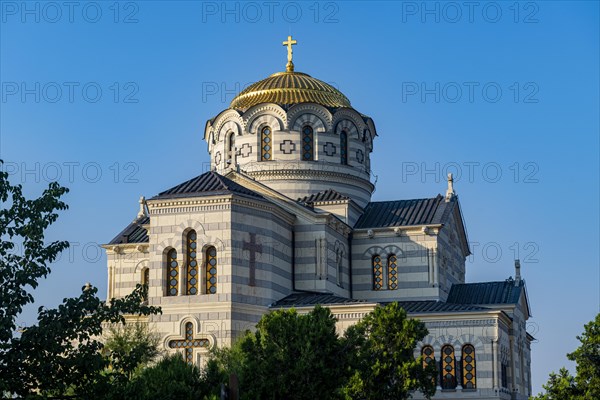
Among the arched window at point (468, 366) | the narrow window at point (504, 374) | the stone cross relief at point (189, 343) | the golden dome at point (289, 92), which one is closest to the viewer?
the stone cross relief at point (189, 343)

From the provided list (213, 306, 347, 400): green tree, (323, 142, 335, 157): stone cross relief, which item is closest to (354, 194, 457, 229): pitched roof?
(323, 142, 335, 157): stone cross relief

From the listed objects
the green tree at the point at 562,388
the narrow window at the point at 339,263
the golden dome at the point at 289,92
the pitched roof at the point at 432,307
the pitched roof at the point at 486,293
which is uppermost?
the golden dome at the point at 289,92

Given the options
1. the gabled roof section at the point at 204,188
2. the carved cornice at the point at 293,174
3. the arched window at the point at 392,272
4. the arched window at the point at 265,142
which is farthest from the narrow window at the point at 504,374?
the arched window at the point at 265,142

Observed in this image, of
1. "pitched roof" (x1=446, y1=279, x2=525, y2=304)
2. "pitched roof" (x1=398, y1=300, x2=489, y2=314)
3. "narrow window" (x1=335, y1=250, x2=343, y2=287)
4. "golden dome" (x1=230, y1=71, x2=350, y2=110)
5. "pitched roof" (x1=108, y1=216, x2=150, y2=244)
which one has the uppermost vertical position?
"golden dome" (x1=230, y1=71, x2=350, y2=110)

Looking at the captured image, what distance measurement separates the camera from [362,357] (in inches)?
Result: 1251

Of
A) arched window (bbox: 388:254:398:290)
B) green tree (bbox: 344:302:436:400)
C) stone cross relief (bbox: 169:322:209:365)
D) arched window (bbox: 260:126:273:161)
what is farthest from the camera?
arched window (bbox: 260:126:273:161)

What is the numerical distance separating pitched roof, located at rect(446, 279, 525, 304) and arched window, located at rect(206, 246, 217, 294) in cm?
1316

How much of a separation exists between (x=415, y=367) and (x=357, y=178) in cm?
1861

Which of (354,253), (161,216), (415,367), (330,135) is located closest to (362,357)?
(415,367)

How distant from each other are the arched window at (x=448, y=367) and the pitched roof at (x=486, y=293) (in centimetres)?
689

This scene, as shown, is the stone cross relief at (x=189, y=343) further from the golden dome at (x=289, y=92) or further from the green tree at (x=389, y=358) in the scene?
the golden dome at (x=289, y=92)

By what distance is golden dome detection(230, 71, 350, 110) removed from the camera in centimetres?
4916

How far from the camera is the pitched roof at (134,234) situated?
48.1 metres

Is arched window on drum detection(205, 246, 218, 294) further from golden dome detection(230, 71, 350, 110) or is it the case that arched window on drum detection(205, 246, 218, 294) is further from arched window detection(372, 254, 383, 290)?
golden dome detection(230, 71, 350, 110)
